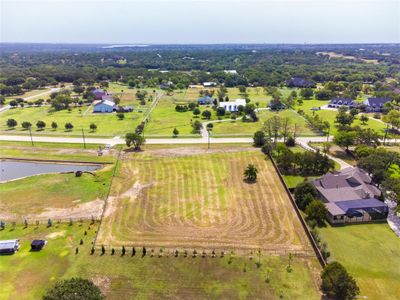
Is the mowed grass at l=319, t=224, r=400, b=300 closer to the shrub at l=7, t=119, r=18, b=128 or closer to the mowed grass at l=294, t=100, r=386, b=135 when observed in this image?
the mowed grass at l=294, t=100, r=386, b=135

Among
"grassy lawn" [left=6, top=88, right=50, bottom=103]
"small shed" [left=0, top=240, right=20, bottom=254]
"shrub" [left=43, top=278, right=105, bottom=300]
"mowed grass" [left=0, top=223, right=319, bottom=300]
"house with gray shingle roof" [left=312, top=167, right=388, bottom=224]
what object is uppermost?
"shrub" [left=43, top=278, right=105, bottom=300]

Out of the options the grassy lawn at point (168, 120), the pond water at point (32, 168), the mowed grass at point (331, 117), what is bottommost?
the pond water at point (32, 168)

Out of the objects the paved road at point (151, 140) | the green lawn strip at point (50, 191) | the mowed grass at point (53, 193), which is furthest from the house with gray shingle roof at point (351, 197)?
the green lawn strip at point (50, 191)

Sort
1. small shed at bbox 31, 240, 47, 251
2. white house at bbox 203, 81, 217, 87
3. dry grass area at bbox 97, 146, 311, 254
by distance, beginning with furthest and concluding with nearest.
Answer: white house at bbox 203, 81, 217, 87 < dry grass area at bbox 97, 146, 311, 254 < small shed at bbox 31, 240, 47, 251

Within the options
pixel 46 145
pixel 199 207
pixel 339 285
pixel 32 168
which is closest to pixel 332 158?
pixel 199 207

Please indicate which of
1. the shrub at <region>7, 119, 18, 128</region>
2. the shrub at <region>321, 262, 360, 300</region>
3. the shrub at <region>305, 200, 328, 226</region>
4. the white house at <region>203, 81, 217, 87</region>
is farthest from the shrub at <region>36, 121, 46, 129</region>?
the white house at <region>203, 81, 217, 87</region>

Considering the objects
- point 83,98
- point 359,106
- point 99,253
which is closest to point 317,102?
point 359,106

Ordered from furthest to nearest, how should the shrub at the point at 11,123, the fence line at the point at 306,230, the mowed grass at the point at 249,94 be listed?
the mowed grass at the point at 249,94, the shrub at the point at 11,123, the fence line at the point at 306,230

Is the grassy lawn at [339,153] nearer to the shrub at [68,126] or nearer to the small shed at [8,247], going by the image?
the small shed at [8,247]
